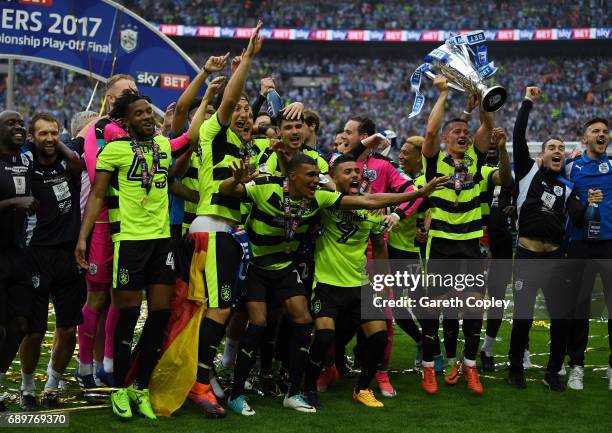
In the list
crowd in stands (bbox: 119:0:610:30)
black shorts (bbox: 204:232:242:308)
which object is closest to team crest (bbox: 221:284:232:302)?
black shorts (bbox: 204:232:242:308)

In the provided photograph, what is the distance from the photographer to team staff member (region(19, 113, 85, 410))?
5777 mm

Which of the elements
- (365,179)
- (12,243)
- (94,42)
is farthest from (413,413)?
(94,42)

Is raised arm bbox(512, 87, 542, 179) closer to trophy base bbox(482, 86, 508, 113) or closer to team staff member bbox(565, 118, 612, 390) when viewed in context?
trophy base bbox(482, 86, 508, 113)

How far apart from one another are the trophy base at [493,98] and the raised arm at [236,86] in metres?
1.99

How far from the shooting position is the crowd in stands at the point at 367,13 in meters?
42.8

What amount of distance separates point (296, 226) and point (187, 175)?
0.96 m

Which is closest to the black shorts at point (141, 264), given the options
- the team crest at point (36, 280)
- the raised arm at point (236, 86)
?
the team crest at point (36, 280)

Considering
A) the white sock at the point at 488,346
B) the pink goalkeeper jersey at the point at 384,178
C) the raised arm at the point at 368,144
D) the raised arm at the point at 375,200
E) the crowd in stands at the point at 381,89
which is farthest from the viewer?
the crowd in stands at the point at 381,89

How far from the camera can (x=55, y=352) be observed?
5992mm

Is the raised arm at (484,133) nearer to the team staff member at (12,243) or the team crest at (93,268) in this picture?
the team crest at (93,268)

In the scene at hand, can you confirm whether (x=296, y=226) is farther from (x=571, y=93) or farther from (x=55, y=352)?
(x=571, y=93)

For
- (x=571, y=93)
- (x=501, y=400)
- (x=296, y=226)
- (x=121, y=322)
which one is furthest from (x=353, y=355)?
(x=571, y=93)

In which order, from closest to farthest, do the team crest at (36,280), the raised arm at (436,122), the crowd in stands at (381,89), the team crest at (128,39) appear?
1. the team crest at (36,280)
2. the raised arm at (436,122)
3. the team crest at (128,39)
4. the crowd in stands at (381,89)

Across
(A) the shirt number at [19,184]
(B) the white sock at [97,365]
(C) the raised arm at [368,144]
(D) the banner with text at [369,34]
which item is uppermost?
(D) the banner with text at [369,34]
